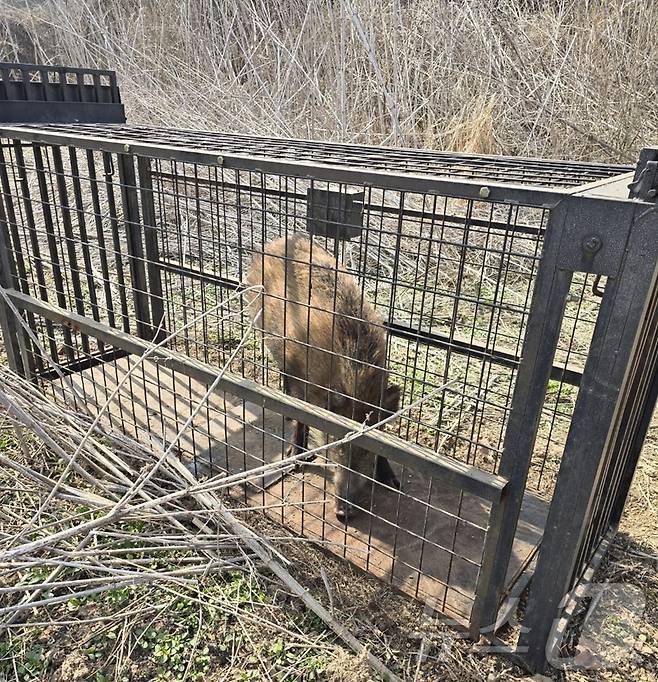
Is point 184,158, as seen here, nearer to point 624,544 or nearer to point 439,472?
point 439,472

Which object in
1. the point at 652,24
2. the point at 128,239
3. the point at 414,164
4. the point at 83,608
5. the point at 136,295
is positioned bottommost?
the point at 83,608

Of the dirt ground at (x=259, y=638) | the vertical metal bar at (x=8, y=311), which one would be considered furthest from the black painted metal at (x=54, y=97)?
the dirt ground at (x=259, y=638)

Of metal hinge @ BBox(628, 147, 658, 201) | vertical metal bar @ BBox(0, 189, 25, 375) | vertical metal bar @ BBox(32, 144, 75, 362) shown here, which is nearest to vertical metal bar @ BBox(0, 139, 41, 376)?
vertical metal bar @ BBox(0, 189, 25, 375)

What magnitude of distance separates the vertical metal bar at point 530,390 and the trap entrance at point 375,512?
0.15 meters

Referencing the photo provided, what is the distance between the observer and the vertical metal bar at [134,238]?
3.70m

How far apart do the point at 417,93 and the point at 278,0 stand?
7.30ft

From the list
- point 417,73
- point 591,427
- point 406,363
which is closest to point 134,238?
point 406,363

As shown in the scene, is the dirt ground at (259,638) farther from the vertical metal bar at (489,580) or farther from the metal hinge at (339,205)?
the metal hinge at (339,205)

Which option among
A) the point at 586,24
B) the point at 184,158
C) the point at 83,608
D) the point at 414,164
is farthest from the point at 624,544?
the point at 586,24

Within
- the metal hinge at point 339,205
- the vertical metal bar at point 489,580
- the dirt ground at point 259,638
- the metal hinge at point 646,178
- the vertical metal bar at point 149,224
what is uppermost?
the metal hinge at point 646,178

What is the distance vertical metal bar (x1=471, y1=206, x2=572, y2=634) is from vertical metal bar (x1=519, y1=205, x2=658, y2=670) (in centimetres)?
11

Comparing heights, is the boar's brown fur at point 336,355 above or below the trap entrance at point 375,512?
above

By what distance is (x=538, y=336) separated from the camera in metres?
1.80

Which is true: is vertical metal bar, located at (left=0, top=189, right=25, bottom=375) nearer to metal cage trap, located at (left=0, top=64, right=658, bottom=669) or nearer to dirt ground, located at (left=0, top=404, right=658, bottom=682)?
metal cage trap, located at (left=0, top=64, right=658, bottom=669)
